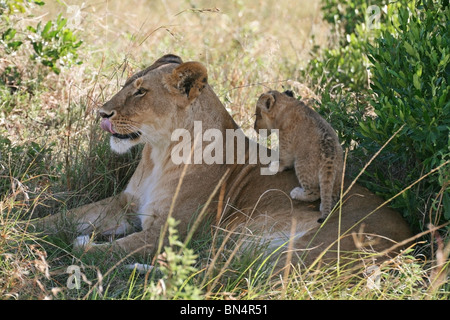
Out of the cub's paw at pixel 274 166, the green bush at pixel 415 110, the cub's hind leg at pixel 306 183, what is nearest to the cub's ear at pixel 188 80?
the cub's paw at pixel 274 166

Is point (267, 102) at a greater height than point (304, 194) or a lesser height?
greater

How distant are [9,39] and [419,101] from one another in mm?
3533

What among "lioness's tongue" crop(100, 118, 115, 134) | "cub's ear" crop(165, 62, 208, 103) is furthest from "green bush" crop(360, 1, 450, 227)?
"lioness's tongue" crop(100, 118, 115, 134)

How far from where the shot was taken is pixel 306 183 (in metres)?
4.66

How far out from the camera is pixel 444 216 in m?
4.53

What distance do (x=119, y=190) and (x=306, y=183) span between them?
1743mm

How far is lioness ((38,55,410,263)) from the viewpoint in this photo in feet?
15.5

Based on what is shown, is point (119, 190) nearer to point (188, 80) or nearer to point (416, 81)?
point (188, 80)

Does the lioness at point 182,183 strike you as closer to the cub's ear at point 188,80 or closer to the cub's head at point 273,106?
the cub's ear at point 188,80

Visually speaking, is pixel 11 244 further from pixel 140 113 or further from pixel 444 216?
pixel 444 216

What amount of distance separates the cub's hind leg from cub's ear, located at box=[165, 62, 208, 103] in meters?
0.82

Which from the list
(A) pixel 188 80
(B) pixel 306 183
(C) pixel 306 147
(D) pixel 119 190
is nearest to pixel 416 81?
(C) pixel 306 147

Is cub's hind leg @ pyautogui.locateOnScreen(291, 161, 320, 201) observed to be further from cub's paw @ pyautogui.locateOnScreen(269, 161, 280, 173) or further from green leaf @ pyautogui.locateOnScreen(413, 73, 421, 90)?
green leaf @ pyautogui.locateOnScreen(413, 73, 421, 90)
